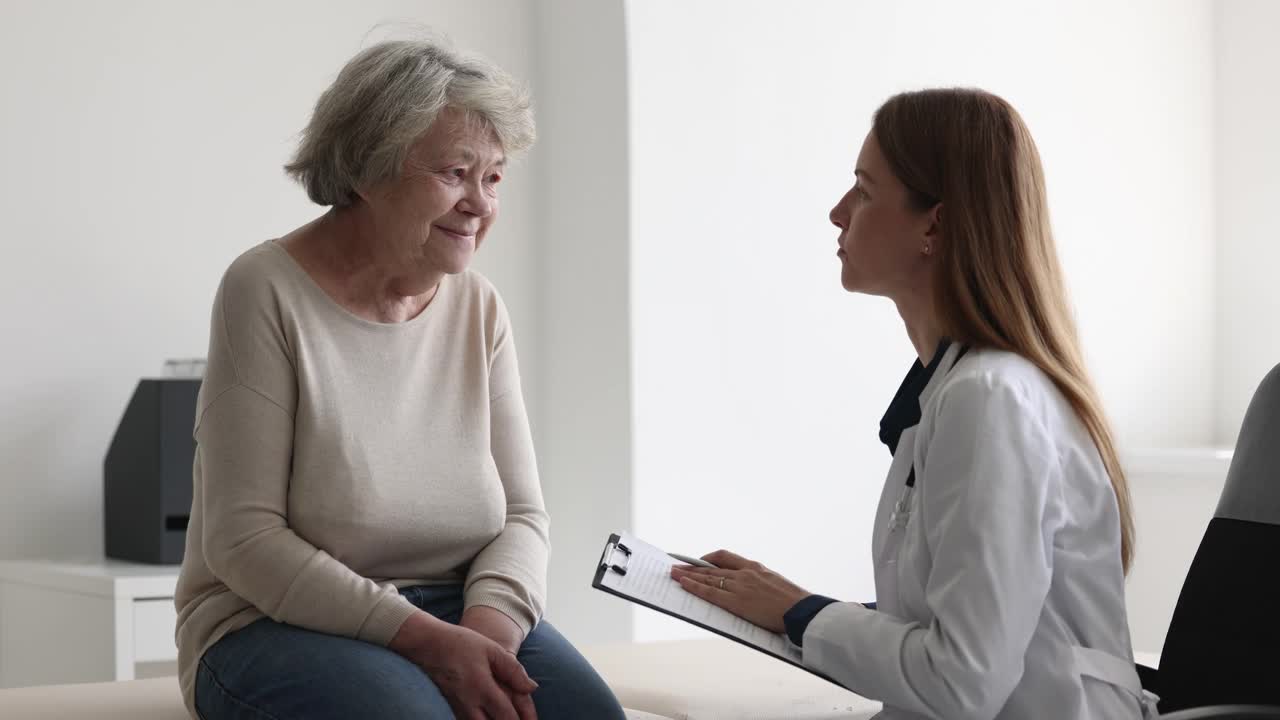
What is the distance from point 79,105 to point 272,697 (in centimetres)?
223

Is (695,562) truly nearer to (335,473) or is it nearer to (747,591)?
(747,591)

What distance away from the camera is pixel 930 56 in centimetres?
410

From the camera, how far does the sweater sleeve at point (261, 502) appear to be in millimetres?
1610

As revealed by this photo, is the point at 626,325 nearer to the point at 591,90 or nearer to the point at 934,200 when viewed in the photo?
the point at 591,90

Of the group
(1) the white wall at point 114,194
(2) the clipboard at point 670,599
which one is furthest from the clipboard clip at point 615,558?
(1) the white wall at point 114,194

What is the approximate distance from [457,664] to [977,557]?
606 millimetres

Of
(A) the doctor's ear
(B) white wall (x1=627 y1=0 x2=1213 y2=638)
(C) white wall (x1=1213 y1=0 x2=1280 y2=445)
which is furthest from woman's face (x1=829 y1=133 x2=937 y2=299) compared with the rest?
(C) white wall (x1=1213 y1=0 x2=1280 y2=445)

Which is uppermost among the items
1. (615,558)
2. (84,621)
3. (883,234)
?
(883,234)

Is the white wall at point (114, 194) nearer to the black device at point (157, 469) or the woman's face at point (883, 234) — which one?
the black device at point (157, 469)

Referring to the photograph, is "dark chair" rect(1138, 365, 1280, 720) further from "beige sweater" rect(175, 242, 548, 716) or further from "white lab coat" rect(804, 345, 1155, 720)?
"beige sweater" rect(175, 242, 548, 716)

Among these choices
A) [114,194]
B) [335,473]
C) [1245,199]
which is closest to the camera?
[335,473]

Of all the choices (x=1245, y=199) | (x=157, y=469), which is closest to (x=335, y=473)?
(x=157, y=469)

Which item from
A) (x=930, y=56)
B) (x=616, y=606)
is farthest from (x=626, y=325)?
(x=930, y=56)

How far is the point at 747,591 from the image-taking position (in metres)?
1.62
